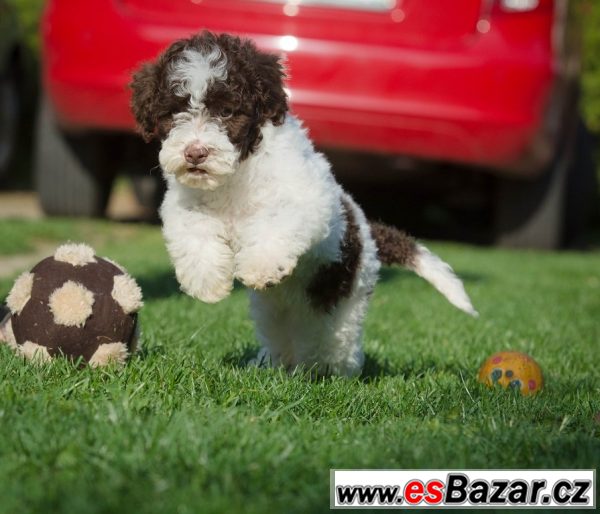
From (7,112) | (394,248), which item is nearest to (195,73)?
(394,248)

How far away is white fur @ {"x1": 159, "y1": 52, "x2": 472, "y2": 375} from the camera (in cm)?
354

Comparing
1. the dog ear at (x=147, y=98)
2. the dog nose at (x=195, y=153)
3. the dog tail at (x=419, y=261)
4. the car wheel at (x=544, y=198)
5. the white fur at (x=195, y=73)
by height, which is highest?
the white fur at (x=195, y=73)

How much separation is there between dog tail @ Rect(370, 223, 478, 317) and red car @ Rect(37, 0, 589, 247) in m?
2.76

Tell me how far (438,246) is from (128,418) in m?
6.87

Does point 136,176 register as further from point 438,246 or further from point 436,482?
point 436,482

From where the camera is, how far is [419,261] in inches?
170

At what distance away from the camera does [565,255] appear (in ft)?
31.3

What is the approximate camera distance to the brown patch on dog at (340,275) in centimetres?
399

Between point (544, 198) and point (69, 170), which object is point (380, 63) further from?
point (69, 170)

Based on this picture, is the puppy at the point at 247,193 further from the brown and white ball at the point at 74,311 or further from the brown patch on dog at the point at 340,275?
the brown and white ball at the point at 74,311

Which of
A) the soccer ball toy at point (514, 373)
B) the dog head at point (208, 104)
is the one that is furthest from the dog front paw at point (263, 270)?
the soccer ball toy at point (514, 373)

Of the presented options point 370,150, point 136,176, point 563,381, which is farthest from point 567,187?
point 563,381

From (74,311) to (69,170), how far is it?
5.18 metres

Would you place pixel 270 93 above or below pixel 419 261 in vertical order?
above
